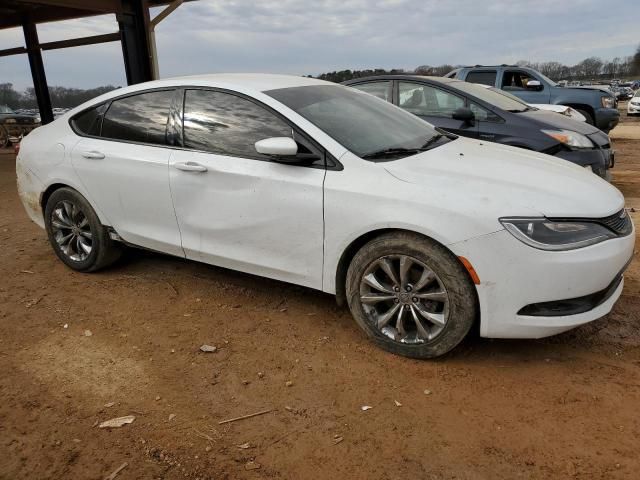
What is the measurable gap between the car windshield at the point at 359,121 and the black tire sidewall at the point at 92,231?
187 centimetres

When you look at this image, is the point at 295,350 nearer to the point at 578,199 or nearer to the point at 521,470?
the point at 521,470

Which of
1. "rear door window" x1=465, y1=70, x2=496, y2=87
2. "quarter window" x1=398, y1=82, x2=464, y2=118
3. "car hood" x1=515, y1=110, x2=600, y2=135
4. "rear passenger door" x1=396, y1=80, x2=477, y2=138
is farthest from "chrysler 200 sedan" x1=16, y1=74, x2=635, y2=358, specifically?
"rear door window" x1=465, y1=70, x2=496, y2=87

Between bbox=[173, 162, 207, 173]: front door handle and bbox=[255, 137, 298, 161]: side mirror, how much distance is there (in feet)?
1.77

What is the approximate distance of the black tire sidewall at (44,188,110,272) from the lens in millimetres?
4242

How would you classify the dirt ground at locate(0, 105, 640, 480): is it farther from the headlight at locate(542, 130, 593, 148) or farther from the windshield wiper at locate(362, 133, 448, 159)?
the headlight at locate(542, 130, 593, 148)

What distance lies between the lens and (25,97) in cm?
1517

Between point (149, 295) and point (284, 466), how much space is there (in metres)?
2.23

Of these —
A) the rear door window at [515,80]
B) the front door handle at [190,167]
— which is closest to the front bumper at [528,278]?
the front door handle at [190,167]

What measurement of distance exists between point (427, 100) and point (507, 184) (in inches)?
154

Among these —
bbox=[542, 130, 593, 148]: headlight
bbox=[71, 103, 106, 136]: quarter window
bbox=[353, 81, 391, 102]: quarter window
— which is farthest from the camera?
bbox=[353, 81, 391, 102]: quarter window

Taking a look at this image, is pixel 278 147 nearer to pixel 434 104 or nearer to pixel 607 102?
pixel 434 104

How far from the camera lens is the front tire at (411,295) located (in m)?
2.82

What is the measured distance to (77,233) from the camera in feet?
14.5

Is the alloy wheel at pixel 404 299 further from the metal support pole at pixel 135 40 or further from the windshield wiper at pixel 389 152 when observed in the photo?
the metal support pole at pixel 135 40
